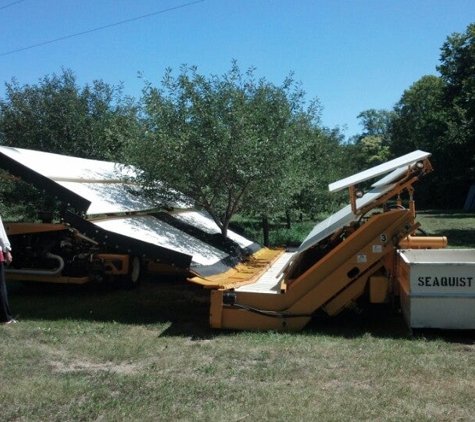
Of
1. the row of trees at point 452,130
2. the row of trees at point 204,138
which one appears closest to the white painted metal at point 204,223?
the row of trees at point 204,138

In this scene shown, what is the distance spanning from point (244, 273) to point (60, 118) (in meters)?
8.71

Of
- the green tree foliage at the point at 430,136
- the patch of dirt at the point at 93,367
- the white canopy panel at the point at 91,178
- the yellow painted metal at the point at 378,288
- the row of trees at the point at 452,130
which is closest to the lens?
the patch of dirt at the point at 93,367

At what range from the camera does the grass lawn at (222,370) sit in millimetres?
4305

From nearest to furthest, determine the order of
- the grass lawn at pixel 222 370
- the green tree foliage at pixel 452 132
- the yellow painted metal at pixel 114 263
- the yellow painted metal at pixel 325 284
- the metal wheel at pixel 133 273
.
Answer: the grass lawn at pixel 222 370, the yellow painted metal at pixel 325 284, the yellow painted metal at pixel 114 263, the metal wheel at pixel 133 273, the green tree foliage at pixel 452 132

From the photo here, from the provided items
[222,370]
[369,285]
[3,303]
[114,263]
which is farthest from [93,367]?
[114,263]

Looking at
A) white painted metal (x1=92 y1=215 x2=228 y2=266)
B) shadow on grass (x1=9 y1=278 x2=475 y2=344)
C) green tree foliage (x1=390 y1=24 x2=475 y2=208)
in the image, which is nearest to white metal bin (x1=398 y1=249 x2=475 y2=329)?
shadow on grass (x1=9 y1=278 x2=475 y2=344)

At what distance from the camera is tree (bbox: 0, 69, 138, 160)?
15312 mm

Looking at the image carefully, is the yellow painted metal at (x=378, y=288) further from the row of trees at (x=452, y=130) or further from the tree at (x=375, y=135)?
the tree at (x=375, y=135)

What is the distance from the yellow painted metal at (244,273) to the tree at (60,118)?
227 inches

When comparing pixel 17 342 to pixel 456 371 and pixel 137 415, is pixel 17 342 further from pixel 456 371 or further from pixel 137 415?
pixel 456 371

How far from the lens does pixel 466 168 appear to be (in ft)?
139

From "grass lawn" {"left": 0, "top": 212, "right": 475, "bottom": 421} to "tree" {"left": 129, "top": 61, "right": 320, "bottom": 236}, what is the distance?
7.81 ft

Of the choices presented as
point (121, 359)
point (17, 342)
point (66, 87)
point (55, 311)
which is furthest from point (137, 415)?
point (66, 87)

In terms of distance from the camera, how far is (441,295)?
20.4ft
